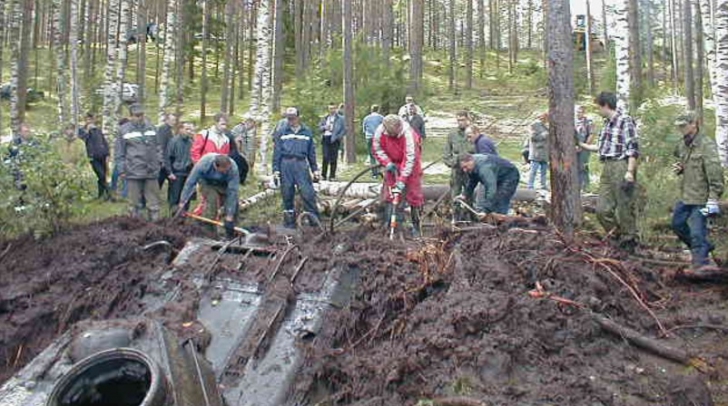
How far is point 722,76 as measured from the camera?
43.4 feet

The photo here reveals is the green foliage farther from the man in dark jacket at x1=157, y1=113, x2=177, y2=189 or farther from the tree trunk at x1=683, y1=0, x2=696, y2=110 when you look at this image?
the tree trunk at x1=683, y1=0, x2=696, y2=110

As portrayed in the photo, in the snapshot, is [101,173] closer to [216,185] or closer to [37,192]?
[37,192]

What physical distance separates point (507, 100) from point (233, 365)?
2991 centimetres

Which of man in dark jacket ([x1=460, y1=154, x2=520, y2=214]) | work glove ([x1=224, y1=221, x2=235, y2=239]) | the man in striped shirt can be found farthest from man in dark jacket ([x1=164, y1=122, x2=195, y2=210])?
the man in striped shirt

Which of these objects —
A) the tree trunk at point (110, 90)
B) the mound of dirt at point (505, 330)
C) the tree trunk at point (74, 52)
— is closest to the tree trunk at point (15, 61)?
the tree trunk at point (110, 90)

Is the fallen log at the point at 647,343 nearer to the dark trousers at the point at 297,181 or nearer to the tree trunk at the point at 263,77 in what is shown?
the dark trousers at the point at 297,181

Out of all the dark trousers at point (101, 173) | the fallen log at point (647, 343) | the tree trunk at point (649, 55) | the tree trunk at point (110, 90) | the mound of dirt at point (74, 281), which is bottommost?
the fallen log at point (647, 343)

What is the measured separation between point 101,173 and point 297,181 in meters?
4.69

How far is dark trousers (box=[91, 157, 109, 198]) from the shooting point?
13.1 metres

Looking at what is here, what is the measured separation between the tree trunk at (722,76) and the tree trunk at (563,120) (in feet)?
23.0

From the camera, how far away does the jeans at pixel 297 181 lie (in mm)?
10391

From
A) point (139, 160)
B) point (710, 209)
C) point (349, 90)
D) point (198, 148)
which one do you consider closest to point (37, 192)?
point (139, 160)

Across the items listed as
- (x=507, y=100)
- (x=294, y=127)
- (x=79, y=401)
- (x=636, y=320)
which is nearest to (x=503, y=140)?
(x=507, y=100)

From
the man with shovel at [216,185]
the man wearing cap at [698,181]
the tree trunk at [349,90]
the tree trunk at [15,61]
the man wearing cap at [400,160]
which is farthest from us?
the tree trunk at [349,90]
